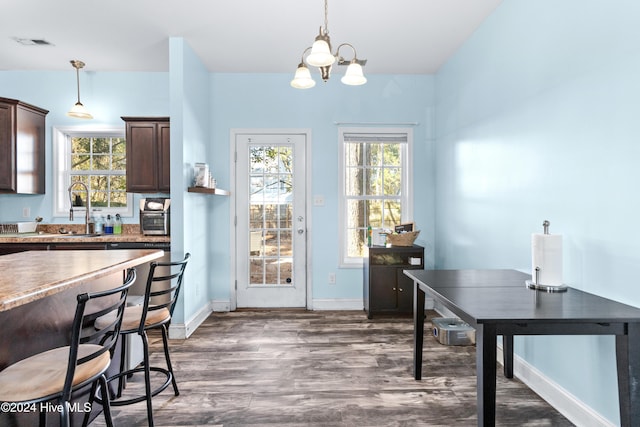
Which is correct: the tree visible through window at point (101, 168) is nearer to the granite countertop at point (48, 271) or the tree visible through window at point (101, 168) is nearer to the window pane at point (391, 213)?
the granite countertop at point (48, 271)

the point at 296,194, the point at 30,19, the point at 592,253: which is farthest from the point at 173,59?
the point at 592,253

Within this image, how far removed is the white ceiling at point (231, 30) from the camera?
300 cm

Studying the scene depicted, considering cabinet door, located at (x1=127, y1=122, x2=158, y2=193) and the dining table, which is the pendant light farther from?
the dining table

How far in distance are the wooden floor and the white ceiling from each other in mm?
2857

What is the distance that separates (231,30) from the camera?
134 inches

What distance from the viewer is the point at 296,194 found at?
14.8 ft

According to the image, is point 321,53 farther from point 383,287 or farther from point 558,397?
point 383,287

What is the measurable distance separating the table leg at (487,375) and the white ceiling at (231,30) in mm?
2601

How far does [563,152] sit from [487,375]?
147 cm

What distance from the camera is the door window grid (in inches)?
177

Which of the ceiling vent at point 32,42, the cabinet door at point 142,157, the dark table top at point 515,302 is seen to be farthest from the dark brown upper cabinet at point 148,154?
the dark table top at point 515,302

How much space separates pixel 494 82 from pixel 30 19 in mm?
3998

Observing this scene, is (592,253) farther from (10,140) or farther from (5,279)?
(10,140)

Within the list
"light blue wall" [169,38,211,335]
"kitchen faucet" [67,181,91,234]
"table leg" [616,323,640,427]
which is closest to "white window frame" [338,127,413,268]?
"light blue wall" [169,38,211,335]
